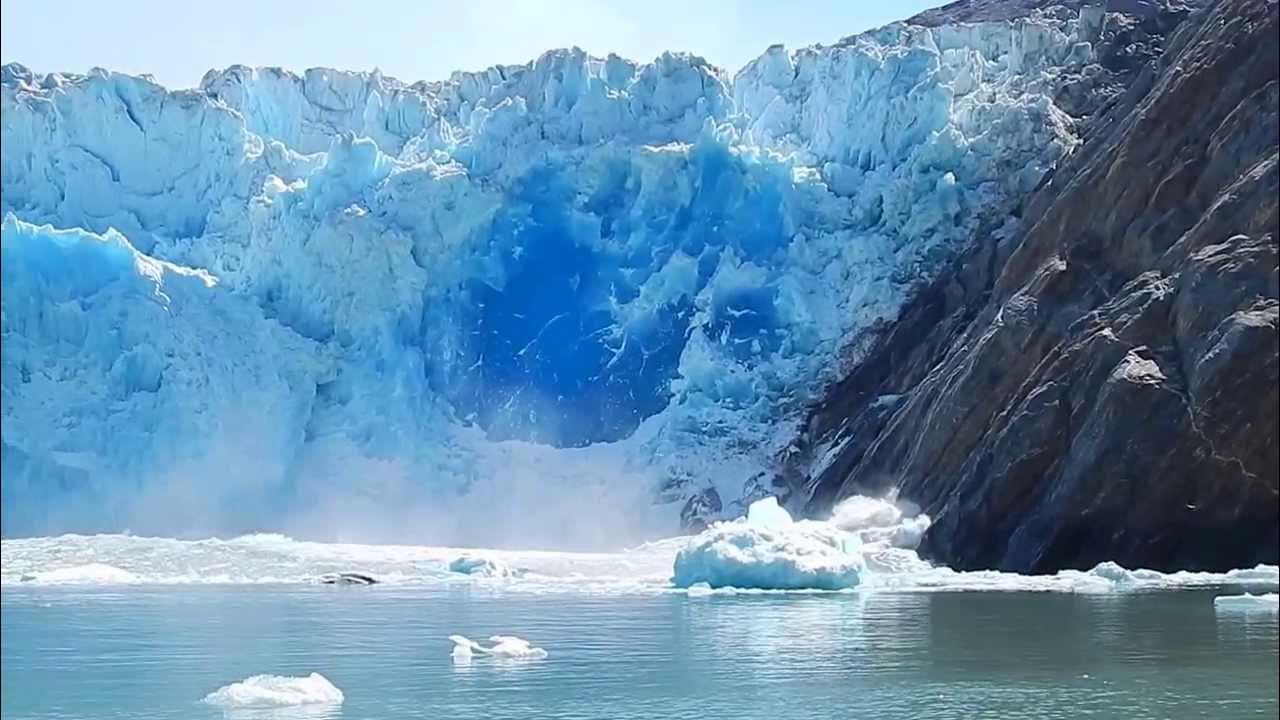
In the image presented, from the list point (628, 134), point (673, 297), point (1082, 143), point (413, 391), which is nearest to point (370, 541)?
point (413, 391)

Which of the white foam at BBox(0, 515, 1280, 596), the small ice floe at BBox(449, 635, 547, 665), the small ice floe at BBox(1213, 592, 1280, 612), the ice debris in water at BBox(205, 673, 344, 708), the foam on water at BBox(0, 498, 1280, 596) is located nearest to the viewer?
the ice debris in water at BBox(205, 673, 344, 708)

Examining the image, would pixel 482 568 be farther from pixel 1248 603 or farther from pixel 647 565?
pixel 1248 603

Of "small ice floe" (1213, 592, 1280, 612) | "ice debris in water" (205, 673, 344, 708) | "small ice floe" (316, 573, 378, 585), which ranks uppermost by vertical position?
"small ice floe" (316, 573, 378, 585)

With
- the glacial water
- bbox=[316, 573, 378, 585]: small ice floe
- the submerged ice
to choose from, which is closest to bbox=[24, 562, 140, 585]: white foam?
the glacial water

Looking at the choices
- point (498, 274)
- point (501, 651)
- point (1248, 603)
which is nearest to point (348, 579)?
point (501, 651)

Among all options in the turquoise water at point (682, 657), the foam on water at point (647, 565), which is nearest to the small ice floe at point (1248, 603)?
the turquoise water at point (682, 657)

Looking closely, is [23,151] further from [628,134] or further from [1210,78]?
[1210,78]

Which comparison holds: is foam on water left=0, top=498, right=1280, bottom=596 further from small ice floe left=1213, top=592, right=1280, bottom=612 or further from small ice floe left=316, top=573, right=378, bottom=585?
small ice floe left=1213, top=592, right=1280, bottom=612
